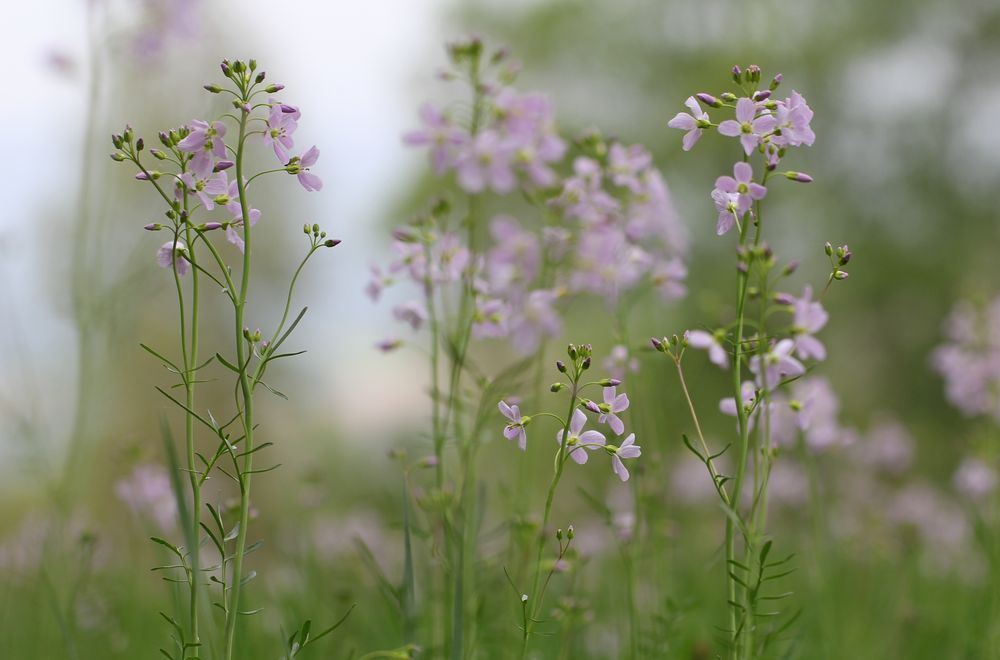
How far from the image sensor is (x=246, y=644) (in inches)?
90.4

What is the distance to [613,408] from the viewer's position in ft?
5.66

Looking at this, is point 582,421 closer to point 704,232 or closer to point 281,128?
point 281,128

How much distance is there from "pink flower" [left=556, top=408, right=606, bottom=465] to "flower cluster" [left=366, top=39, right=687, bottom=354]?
752 millimetres

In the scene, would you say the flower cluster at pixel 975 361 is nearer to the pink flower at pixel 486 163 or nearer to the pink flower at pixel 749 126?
the pink flower at pixel 486 163

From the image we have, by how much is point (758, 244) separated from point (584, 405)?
45 centimetres

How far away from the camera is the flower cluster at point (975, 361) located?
11.3 feet

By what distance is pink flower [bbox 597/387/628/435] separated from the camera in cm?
167

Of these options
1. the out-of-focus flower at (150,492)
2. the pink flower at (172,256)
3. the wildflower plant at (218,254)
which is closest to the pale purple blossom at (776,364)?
the wildflower plant at (218,254)

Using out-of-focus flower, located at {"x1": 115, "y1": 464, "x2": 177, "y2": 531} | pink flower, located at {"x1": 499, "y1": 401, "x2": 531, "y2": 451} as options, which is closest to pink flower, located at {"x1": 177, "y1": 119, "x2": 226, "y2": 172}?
pink flower, located at {"x1": 499, "y1": 401, "x2": 531, "y2": 451}

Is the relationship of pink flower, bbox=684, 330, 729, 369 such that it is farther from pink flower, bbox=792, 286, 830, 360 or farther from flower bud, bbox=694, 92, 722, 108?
flower bud, bbox=694, 92, 722, 108

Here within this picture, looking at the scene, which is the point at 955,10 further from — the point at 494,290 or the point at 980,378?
the point at 494,290

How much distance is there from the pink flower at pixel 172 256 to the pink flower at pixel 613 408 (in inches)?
31.4

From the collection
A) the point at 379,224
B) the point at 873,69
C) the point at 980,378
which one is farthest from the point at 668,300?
the point at 379,224

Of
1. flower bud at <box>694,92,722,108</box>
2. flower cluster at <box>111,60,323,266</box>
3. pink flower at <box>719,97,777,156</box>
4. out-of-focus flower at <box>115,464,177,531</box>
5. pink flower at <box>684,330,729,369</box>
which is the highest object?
flower bud at <box>694,92,722,108</box>
